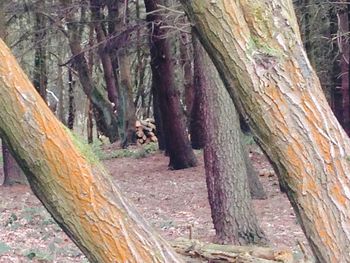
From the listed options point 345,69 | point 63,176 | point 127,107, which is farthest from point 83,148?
point 127,107

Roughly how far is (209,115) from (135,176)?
7588mm

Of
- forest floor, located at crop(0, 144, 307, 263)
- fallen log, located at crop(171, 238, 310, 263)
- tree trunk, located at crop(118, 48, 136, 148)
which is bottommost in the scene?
forest floor, located at crop(0, 144, 307, 263)

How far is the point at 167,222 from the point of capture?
8.96m

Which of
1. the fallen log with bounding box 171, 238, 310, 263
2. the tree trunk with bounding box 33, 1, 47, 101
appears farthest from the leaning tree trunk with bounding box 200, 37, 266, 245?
the tree trunk with bounding box 33, 1, 47, 101

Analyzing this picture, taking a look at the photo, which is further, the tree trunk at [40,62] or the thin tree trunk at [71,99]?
the thin tree trunk at [71,99]

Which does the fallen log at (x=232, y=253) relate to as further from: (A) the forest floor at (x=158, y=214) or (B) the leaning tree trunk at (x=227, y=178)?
(B) the leaning tree trunk at (x=227, y=178)

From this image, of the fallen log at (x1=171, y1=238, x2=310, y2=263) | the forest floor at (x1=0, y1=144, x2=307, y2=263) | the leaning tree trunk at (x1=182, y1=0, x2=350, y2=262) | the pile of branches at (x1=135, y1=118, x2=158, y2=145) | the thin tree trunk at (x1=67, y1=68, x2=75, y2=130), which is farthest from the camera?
the thin tree trunk at (x1=67, y1=68, x2=75, y2=130)

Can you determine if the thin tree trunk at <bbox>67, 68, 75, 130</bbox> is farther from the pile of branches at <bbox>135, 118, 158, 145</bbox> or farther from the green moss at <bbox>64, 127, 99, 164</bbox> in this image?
the green moss at <bbox>64, 127, 99, 164</bbox>

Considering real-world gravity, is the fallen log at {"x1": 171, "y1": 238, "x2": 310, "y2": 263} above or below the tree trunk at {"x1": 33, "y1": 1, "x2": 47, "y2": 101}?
below

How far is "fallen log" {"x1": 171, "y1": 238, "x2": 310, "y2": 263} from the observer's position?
563 centimetres

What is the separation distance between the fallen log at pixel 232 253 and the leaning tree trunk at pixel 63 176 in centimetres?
368

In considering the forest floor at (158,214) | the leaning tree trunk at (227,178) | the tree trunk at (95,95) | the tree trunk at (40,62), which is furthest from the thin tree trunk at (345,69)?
the tree trunk at (95,95)

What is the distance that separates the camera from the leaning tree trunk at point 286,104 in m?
2.01

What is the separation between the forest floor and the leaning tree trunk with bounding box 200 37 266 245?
0.42 m
